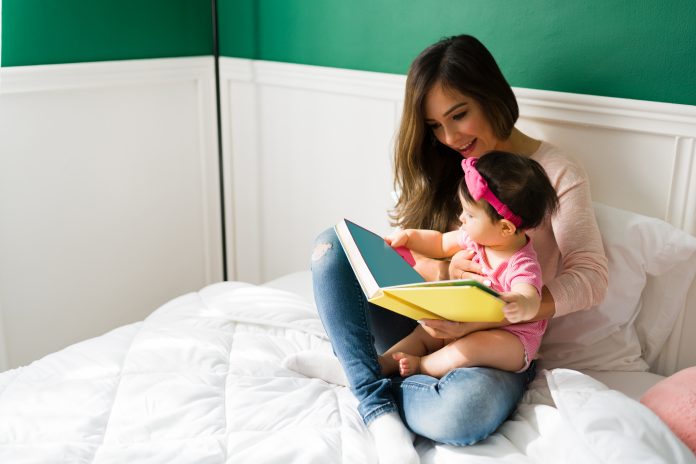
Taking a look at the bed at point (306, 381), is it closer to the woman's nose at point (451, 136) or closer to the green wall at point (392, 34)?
the green wall at point (392, 34)

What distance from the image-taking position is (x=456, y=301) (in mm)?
1266

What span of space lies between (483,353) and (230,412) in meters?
0.48

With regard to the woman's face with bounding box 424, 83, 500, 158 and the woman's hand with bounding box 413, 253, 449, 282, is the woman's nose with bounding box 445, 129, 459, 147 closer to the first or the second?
the woman's face with bounding box 424, 83, 500, 158

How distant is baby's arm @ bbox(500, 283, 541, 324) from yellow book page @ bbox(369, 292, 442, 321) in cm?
14

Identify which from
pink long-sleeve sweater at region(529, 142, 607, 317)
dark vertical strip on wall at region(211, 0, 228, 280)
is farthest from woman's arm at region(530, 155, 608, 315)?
dark vertical strip on wall at region(211, 0, 228, 280)

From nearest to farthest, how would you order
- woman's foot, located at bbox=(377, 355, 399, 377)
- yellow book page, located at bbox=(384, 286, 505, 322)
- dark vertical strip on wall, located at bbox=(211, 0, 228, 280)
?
yellow book page, located at bbox=(384, 286, 505, 322) → woman's foot, located at bbox=(377, 355, 399, 377) → dark vertical strip on wall, located at bbox=(211, 0, 228, 280)

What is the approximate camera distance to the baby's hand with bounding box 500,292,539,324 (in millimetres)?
1307

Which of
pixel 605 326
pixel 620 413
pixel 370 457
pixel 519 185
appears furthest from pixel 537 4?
pixel 370 457

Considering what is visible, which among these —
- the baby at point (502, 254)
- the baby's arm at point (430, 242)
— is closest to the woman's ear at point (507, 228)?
the baby at point (502, 254)

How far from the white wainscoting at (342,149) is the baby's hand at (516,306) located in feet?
1.79

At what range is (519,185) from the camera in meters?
1.40

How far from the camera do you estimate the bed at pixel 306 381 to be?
132 centimetres

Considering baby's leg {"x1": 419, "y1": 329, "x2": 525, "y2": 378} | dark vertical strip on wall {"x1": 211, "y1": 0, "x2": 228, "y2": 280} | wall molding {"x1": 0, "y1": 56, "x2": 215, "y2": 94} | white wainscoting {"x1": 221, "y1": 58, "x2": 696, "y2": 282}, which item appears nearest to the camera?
baby's leg {"x1": 419, "y1": 329, "x2": 525, "y2": 378}

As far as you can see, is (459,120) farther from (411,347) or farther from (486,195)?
(411,347)
